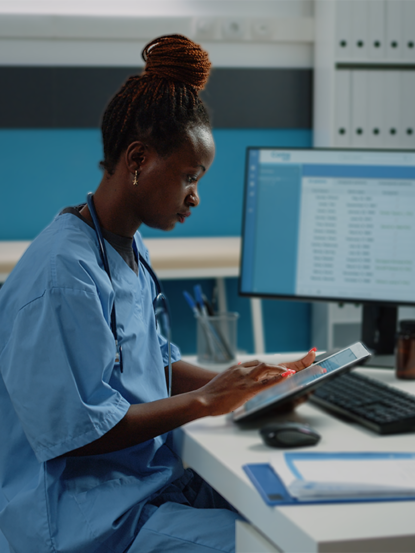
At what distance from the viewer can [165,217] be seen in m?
0.97

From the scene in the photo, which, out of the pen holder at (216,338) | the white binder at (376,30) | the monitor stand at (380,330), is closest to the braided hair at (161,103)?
the pen holder at (216,338)

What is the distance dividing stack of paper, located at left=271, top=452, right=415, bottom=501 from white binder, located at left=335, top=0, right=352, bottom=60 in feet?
6.20

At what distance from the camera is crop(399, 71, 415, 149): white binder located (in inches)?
94.8

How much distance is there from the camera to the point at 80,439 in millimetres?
768

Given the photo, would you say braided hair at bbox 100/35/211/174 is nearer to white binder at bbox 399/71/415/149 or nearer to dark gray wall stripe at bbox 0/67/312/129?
dark gray wall stripe at bbox 0/67/312/129

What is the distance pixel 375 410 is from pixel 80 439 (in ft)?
1.41

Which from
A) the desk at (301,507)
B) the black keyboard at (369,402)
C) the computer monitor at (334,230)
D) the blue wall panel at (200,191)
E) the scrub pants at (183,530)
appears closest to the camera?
the desk at (301,507)

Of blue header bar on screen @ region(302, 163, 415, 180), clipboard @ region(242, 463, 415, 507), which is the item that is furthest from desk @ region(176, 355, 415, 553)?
blue header bar on screen @ region(302, 163, 415, 180)

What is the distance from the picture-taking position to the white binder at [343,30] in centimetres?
229

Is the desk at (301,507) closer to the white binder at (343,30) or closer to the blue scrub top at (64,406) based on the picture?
the blue scrub top at (64,406)

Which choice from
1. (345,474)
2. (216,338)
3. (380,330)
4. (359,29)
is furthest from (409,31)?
(345,474)

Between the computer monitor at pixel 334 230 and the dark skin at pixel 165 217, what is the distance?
391mm

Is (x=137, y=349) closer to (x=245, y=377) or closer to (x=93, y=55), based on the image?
(x=245, y=377)

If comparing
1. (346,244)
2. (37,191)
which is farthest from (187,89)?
(37,191)
